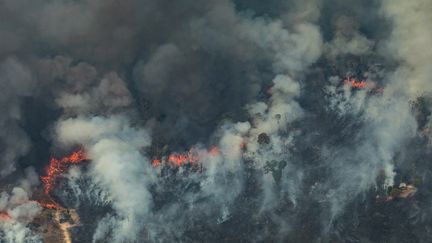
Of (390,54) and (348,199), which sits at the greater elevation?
(390,54)

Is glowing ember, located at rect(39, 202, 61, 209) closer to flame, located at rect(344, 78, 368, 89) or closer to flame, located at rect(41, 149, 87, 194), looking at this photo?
flame, located at rect(41, 149, 87, 194)

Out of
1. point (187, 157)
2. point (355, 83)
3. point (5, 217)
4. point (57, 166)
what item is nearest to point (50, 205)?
point (5, 217)

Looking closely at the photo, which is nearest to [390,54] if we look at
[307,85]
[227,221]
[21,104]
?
[307,85]

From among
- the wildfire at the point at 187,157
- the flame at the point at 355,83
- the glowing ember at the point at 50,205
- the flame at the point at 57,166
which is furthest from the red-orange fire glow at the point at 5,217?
the flame at the point at 355,83

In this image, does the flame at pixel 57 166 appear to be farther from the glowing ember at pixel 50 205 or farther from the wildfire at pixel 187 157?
the wildfire at pixel 187 157

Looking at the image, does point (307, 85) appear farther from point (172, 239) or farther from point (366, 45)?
point (172, 239)

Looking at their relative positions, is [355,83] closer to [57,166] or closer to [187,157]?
[187,157]
